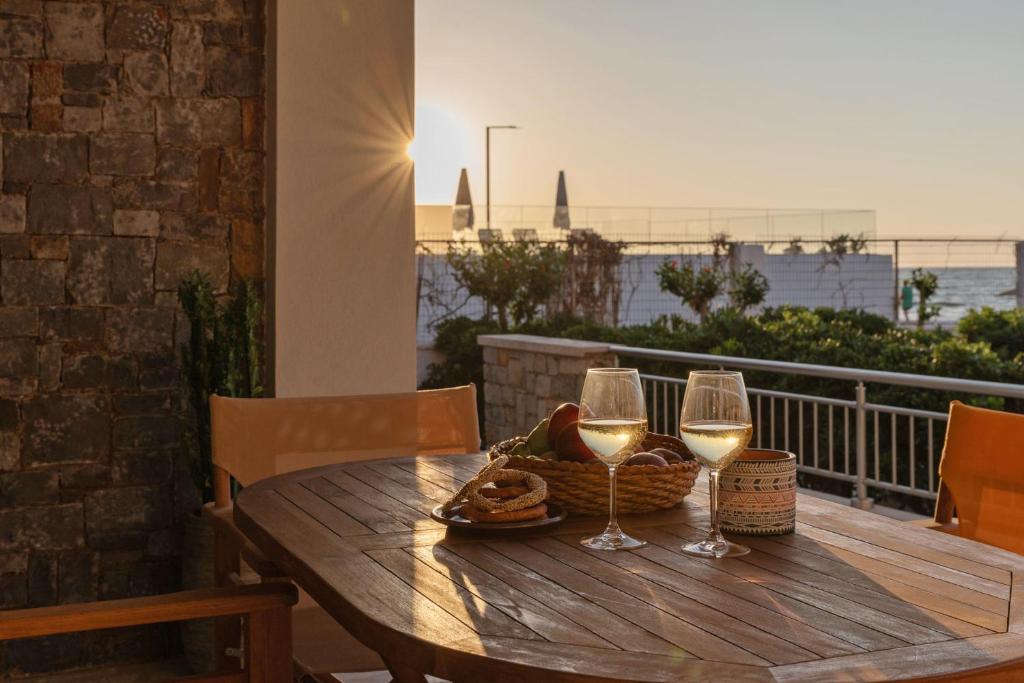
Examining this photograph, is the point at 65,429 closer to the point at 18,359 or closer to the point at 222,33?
the point at 18,359

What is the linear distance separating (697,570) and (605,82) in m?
11.1

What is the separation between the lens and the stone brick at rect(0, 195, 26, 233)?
3.68 metres

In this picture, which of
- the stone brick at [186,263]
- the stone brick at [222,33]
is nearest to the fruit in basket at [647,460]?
the stone brick at [186,263]

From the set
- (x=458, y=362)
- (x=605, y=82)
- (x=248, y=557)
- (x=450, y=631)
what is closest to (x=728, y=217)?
(x=605, y=82)

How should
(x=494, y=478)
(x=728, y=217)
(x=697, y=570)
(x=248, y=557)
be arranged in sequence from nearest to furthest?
(x=697, y=570), (x=494, y=478), (x=248, y=557), (x=728, y=217)

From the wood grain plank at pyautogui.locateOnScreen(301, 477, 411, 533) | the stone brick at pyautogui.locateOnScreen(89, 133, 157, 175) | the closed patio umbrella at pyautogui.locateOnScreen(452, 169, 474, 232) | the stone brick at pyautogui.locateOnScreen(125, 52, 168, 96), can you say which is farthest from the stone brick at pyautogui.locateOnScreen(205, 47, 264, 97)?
the closed patio umbrella at pyautogui.locateOnScreen(452, 169, 474, 232)

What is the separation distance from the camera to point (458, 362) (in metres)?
10.0

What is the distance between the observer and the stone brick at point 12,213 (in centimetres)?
368

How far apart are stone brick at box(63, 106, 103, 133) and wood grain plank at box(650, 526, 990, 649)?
2.84m

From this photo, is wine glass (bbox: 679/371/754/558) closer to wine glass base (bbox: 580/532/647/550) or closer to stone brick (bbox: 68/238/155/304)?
wine glass base (bbox: 580/532/647/550)

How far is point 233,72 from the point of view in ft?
12.9

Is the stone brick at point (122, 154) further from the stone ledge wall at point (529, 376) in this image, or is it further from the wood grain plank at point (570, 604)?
the stone ledge wall at point (529, 376)

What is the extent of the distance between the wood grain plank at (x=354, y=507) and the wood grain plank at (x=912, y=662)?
805 millimetres

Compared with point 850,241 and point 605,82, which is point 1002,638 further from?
point 850,241
